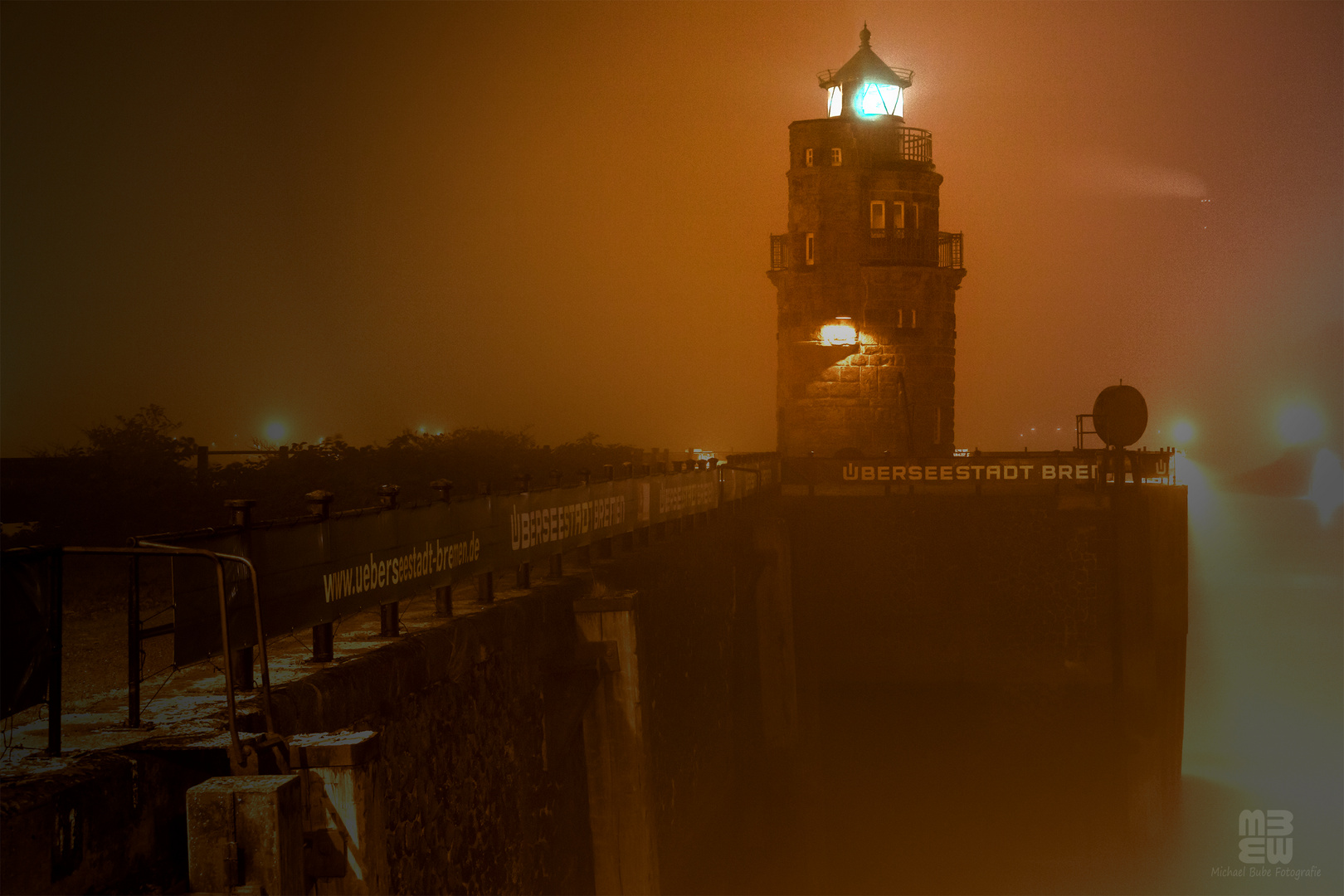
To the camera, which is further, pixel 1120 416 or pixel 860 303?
pixel 860 303

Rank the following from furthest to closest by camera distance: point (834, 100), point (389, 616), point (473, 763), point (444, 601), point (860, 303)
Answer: point (834, 100) < point (860, 303) < point (444, 601) < point (473, 763) < point (389, 616)

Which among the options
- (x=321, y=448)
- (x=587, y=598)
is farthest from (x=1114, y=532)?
(x=321, y=448)

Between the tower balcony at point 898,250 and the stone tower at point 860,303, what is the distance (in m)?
0.04

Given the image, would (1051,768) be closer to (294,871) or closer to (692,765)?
(692,765)

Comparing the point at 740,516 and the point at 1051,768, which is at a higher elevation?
the point at 740,516

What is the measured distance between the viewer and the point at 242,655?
6.47 metres

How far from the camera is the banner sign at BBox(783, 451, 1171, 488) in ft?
87.7

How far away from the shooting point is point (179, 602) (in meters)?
5.80

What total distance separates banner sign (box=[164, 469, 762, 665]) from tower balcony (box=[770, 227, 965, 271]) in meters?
24.2

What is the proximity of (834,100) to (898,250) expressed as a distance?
6247mm

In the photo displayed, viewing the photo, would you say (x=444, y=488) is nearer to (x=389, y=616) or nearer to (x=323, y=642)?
(x=389, y=616)

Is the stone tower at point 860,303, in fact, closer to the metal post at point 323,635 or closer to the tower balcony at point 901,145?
the tower balcony at point 901,145

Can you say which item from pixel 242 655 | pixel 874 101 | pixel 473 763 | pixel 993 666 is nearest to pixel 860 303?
pixel 874 101

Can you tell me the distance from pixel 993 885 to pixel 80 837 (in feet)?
66.7
